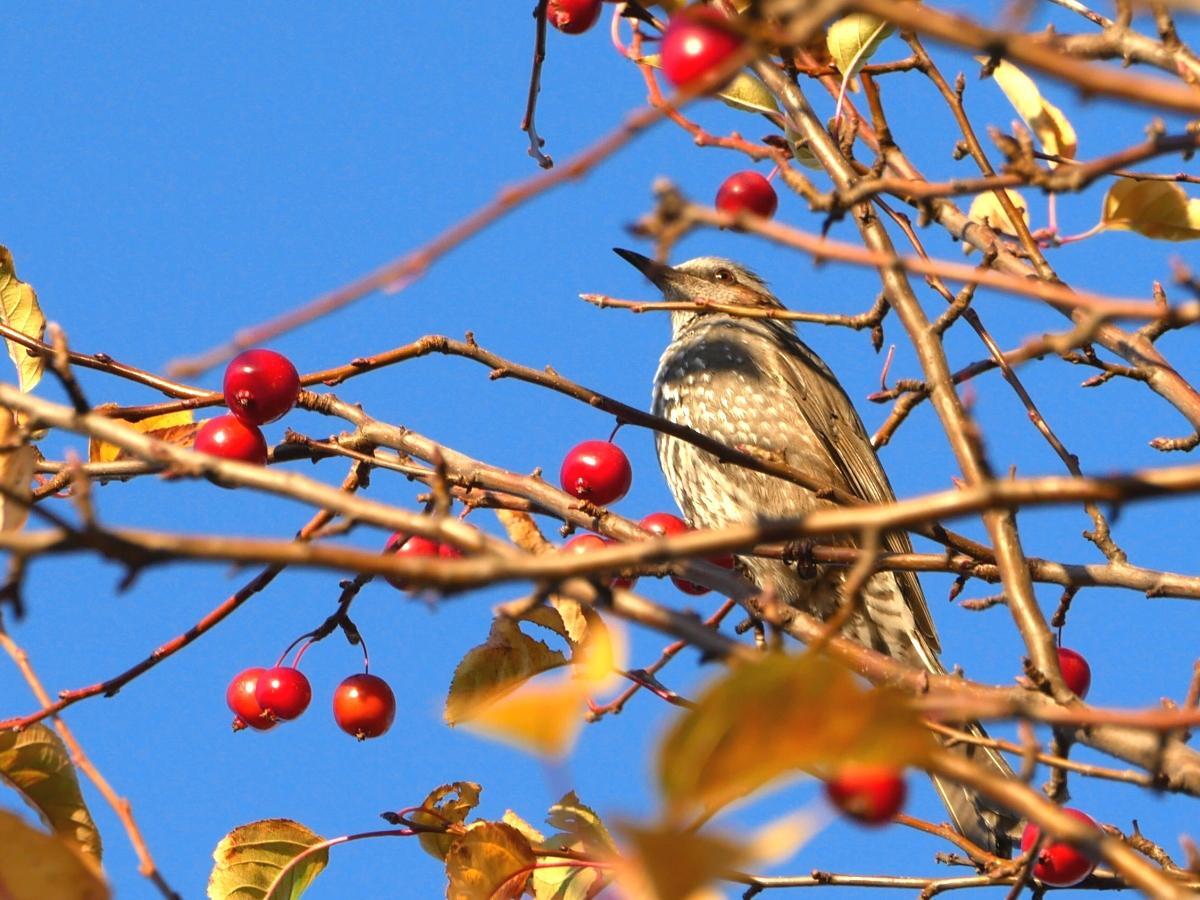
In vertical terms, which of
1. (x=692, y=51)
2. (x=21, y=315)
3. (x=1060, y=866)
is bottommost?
(x=1060, y=866)

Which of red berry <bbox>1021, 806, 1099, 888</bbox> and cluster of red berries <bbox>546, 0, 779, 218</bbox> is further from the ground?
cluster of red berries <bbox>546, 0, 779, 218</bbox>

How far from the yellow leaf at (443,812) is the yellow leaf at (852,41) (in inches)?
68.3

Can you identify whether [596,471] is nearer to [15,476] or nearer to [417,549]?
[417,549]

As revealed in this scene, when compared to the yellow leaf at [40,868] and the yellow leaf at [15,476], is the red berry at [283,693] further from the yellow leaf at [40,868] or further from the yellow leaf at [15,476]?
the yellow leaf at [40,868]

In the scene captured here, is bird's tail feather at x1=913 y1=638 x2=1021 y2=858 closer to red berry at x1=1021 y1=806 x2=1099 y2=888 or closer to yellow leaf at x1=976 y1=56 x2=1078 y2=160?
red berry at x1=1021 y1=806 x2=1099 y2=888

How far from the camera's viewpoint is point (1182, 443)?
3.52 metres

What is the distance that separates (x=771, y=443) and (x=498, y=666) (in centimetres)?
298

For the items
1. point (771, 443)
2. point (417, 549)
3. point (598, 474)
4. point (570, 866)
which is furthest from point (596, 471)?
point (771, 443)

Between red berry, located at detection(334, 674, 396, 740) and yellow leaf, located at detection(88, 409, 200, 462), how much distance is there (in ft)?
2.33

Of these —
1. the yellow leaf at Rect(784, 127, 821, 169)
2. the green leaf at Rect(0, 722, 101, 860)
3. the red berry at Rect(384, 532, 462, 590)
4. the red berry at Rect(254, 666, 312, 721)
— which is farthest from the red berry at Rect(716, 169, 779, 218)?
the green leaf at Rect(0, 722, 101, 860)

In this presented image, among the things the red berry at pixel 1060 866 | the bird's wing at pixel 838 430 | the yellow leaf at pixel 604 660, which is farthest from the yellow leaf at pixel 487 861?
the bird's wing at pixel 838 430

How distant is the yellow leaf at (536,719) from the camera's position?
1.23 meters

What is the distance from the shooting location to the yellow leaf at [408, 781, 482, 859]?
3170 millimetres

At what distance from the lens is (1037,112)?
3180 millimetres
